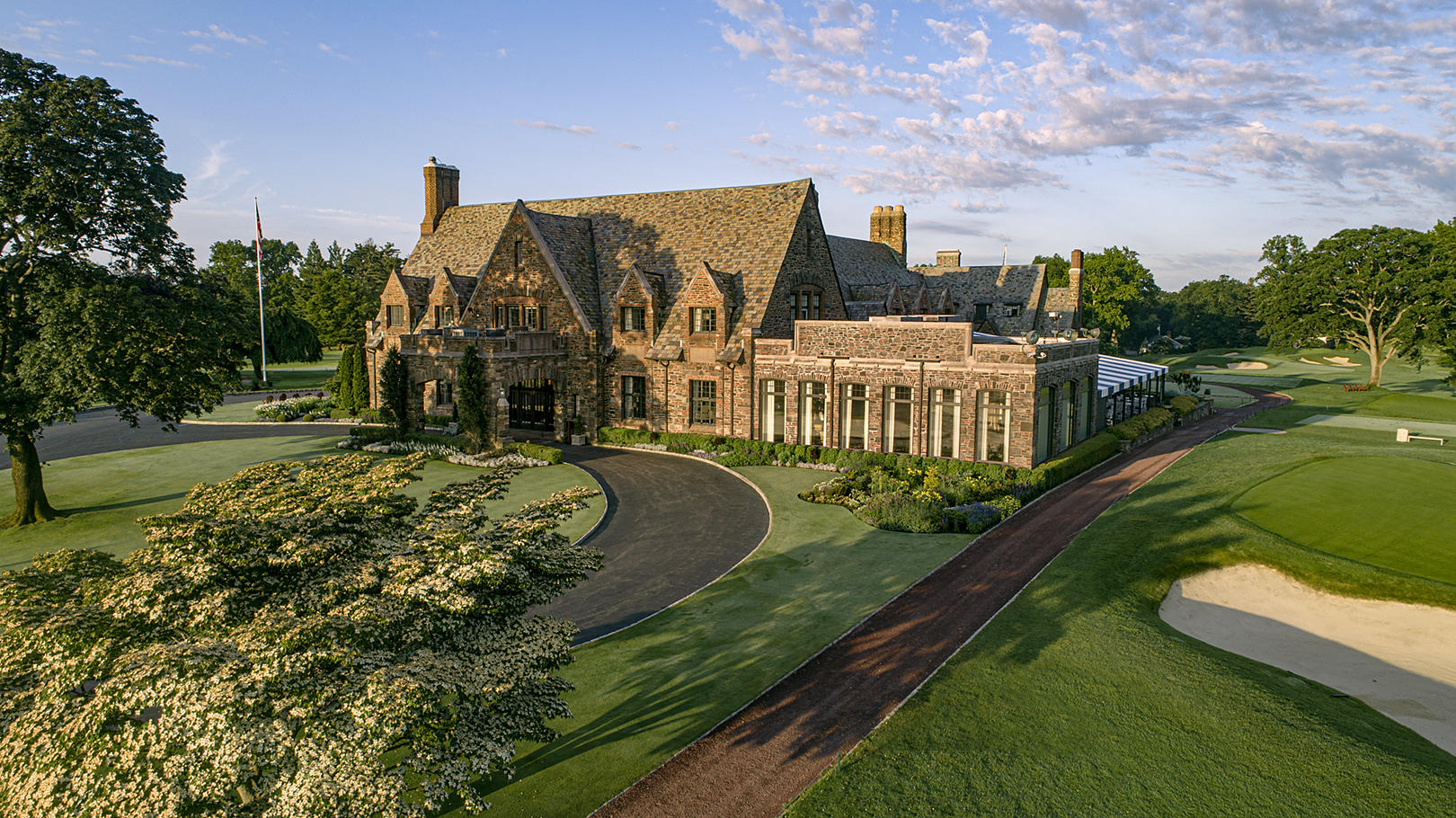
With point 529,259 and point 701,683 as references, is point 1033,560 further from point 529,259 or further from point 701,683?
Answer: point 529,259

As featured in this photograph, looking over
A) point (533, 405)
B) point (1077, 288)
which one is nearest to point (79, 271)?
point (533, 405)

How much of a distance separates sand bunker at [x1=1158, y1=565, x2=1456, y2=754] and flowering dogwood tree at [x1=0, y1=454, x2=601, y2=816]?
17.5 metres

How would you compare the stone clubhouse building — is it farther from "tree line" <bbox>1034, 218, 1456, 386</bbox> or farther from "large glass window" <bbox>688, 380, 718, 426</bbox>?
"tree line" <bbox>1034, 218, 1456, 386</bbox>

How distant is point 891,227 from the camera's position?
71.0m

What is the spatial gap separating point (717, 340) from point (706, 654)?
27.0 metres

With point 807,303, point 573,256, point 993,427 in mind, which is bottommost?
point 993,427

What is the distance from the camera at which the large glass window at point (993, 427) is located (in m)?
35.1

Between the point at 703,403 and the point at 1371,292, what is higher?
the point at 1371,292

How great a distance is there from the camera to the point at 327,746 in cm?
838

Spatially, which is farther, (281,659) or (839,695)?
(839,695)

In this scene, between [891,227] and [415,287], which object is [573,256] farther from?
[891,227]

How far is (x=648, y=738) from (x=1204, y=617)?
52.7 ft

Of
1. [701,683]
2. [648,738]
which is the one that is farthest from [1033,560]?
[648,738]

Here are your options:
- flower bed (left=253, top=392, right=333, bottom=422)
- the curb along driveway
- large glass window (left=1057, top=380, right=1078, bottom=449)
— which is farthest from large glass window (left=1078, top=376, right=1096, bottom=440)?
flower bed (left=253, top=392, right=333, bottom=422)
